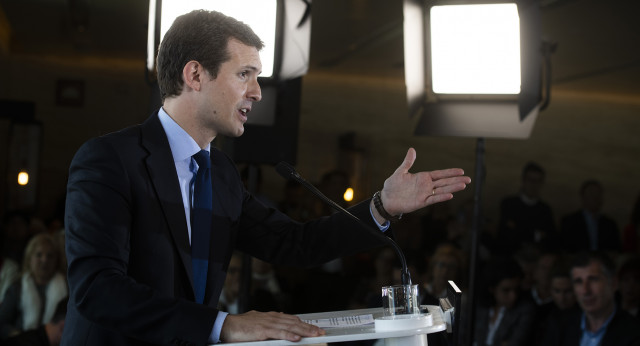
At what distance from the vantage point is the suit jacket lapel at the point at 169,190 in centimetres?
144

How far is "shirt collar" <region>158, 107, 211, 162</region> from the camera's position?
5.06ft

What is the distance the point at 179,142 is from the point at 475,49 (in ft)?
5.56

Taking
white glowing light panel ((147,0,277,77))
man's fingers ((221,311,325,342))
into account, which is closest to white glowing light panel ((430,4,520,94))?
white glowing light panel ((147,0,277,77))

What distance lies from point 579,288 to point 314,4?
2.96 meters

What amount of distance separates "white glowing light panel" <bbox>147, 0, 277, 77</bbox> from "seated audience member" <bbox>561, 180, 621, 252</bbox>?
463 centimetres

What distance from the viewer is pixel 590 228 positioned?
6879 mm

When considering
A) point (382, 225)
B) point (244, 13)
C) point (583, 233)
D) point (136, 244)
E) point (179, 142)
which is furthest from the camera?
point (583, 233)

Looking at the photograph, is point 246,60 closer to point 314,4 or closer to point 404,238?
point 314,4

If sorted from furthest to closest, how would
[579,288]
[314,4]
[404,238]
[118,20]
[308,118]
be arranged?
1. [308,118]
2. [404,238]
3. [118,20]
4. [314,4]
5. [579,288]

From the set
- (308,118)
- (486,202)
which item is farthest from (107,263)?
(486,202)

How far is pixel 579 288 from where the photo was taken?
3.36 meters

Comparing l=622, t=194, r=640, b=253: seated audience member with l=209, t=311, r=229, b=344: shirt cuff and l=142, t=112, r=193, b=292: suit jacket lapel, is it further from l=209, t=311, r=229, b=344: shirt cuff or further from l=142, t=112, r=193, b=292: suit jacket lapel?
l=209, t=311, r=229, b=344: shirt cuff

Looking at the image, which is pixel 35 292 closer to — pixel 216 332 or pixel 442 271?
pixel 442 271

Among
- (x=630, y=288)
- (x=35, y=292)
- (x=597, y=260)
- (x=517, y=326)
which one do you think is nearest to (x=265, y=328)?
(x=597, y=260)
